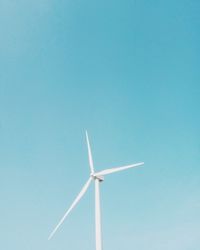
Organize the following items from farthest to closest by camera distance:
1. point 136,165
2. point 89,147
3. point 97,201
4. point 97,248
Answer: point 89,147
point 136,165
point 97,201
point 97,248

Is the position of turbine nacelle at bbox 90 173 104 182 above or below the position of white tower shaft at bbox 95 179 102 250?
above

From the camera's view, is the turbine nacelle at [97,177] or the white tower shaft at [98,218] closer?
the white tower shaft at [98,218]

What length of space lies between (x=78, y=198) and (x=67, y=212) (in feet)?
8.28

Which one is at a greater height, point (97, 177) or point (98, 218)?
point (97, 177)

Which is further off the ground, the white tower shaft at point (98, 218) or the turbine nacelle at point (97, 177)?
the turbine nacelle at point (97, 177)

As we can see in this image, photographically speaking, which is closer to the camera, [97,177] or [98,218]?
[98,218]

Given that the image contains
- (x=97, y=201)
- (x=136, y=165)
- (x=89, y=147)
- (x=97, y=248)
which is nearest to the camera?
(x=97, y=248)

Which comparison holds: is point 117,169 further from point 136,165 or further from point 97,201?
point 97,201

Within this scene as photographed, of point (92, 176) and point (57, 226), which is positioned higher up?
point (92, 176)

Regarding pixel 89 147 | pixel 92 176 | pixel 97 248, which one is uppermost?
pixel 89 147

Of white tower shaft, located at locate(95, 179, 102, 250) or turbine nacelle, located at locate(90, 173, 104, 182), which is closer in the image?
white tower shaft, located at locate(95, 179, 102, 250)

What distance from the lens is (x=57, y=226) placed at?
3853 centimetres

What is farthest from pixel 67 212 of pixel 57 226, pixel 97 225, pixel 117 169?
pixel 117 169

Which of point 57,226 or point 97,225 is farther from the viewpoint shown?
point 57,226
